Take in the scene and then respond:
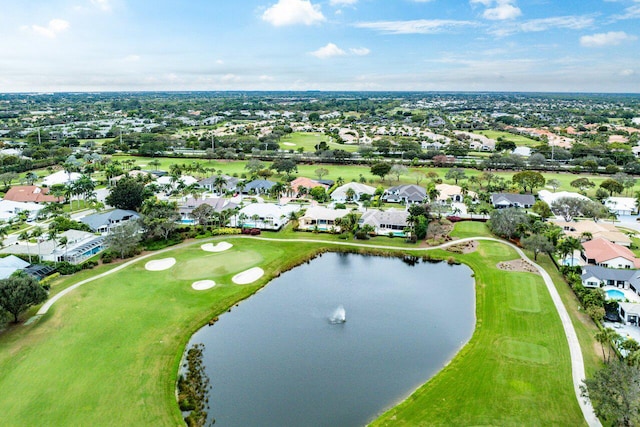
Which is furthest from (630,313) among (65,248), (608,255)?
(65,248)

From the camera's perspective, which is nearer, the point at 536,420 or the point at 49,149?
the point at 536,420

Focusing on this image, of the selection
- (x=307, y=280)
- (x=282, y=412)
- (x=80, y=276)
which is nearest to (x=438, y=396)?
(x=282, y=412)

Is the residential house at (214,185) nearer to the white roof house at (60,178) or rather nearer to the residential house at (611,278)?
the white roof house at (60,178)

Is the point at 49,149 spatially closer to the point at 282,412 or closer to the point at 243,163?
the point at 243,163

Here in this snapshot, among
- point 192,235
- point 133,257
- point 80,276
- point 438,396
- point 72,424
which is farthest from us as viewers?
point 192,235

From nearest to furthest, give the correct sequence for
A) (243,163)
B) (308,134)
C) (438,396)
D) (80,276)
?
(438,396) → (80,276) → (243,163) → (308,134)

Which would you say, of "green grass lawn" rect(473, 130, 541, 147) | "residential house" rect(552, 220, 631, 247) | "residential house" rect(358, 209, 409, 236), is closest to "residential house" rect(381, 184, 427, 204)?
"residential house" rect(358, 209, 409, 236)

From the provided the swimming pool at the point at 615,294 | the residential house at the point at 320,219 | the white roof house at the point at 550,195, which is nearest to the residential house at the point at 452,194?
the white roof house at the point at 550,195

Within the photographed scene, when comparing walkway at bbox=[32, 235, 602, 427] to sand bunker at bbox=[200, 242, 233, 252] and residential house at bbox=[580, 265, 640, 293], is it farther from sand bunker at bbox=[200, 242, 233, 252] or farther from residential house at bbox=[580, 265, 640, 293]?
residential house at bbox=[580, 265, 640, 293]
